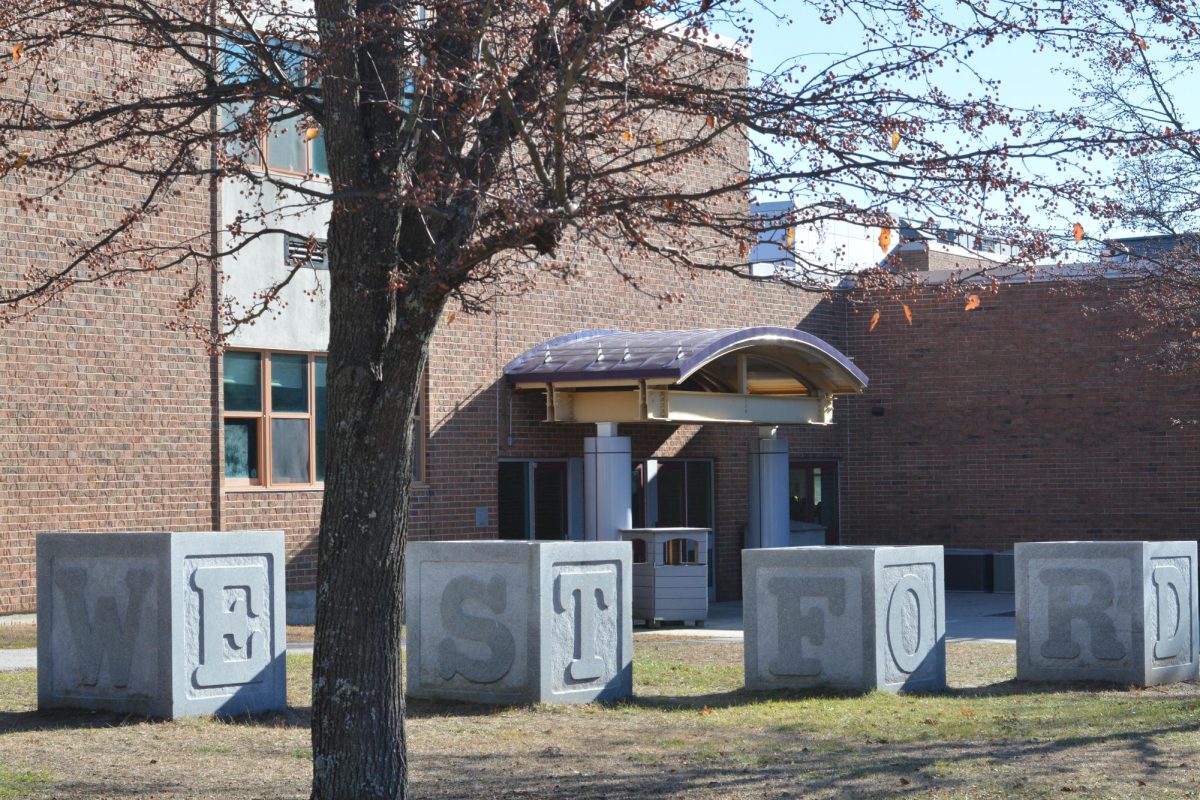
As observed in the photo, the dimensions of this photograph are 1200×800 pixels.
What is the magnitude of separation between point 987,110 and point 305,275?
14.1m

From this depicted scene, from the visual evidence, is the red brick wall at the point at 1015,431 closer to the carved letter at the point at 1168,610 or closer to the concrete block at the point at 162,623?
the carved letter at the point at 1168,610

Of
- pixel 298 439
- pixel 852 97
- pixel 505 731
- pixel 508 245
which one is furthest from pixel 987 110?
pixel 298 439

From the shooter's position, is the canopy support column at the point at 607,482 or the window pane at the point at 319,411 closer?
the window pane at the point at 319,411

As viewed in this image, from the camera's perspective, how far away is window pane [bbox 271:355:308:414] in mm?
20625

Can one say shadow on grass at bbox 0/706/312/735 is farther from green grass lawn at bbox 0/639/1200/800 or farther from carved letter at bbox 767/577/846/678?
carved letter at bbox 767/577/846/678

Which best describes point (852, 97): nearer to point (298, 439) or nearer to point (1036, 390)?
point (298, 439)

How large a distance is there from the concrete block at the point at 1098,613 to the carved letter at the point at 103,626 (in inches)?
293

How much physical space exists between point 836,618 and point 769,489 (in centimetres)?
1272

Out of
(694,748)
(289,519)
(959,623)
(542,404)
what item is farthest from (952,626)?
(694,748)

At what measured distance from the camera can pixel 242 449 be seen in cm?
2019

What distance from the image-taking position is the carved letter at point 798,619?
43.8 feet

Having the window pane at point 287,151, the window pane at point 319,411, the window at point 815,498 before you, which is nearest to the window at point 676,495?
the window at point 815,498

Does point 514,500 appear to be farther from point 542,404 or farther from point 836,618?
point 836,618

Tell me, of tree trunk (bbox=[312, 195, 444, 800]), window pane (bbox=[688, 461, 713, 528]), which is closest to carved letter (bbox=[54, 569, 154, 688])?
tree trunk (bbox=[312, 195, 444, 800])
